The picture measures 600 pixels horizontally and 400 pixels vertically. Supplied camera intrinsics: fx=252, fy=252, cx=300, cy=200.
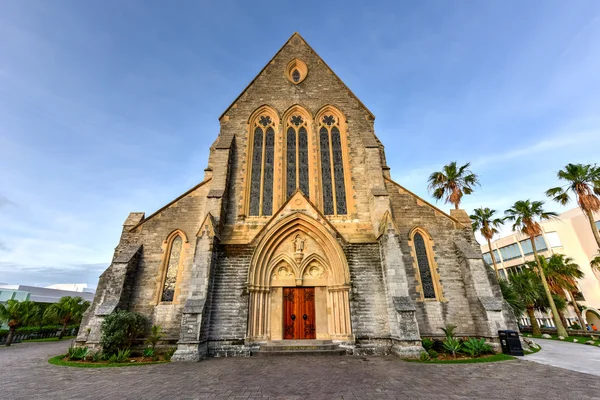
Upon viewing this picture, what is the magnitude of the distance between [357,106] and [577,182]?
15.8m

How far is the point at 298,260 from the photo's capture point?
12.4m

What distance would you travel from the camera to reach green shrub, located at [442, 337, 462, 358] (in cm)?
995

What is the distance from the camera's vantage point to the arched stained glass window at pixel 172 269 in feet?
39.1

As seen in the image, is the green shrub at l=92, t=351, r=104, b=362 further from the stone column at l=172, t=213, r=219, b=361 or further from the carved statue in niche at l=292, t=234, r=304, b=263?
the carved statue in niche at l=292, t=234, r=304, b=263

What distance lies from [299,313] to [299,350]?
182cm

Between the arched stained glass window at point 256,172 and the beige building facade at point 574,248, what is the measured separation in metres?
35.7

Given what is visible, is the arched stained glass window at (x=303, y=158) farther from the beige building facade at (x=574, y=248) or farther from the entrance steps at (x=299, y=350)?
the beige building facade at (x=574, y=248)

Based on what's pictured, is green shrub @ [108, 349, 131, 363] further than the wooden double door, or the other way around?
the wooden double door

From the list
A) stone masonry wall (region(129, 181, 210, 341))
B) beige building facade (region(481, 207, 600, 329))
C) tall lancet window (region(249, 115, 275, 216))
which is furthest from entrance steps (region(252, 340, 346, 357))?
beige building facade (region(481, 207, 600, 329))

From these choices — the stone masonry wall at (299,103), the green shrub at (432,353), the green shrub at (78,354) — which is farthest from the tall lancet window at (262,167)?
the green shrub at (432,353)

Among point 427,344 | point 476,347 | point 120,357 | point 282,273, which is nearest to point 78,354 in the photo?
point 120,357

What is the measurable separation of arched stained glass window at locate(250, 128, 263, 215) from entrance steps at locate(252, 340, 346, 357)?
655cm

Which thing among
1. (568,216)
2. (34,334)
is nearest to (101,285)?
(34,334)

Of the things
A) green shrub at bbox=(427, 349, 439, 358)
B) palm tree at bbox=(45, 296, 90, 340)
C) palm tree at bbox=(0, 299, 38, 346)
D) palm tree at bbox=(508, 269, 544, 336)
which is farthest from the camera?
palm tree at bbox=(508, 269, 544, 336)
